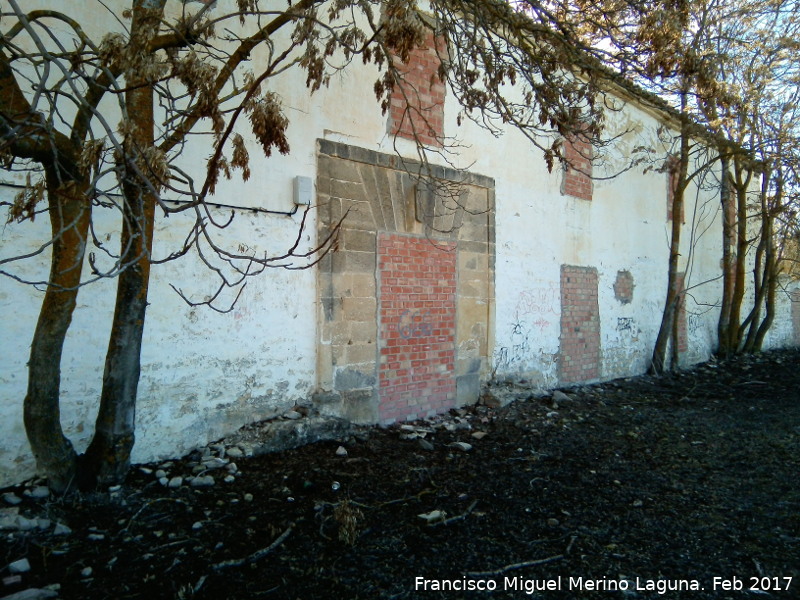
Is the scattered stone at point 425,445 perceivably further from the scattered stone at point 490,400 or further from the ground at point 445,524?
the scattered stone at point 490,400

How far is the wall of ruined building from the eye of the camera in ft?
11.9

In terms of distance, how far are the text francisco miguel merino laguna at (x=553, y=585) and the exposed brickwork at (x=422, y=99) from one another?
4.18 metres

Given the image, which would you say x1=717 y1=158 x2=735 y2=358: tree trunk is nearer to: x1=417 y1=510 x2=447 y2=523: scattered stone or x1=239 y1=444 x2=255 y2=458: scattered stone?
x1=417 y1=510 x2=447 y2=523: scattered stone

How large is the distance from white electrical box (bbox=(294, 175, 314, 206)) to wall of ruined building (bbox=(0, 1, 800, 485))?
0.07 m

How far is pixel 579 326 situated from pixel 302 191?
4806 millimetres

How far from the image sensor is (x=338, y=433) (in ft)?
15.3

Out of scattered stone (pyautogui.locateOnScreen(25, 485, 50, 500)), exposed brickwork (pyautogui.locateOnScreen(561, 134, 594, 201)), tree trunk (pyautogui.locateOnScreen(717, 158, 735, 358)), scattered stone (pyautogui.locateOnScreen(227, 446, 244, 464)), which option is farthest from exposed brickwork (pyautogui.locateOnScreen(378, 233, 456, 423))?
tree trunk (pyautogui.locateOnScreen(717, 158, 735, 358))

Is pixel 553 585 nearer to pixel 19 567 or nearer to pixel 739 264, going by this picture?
pixel 19 567

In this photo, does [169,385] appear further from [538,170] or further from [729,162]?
[729,162]

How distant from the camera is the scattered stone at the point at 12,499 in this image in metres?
3.14

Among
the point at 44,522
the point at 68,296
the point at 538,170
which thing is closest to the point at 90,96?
the point at 68,296

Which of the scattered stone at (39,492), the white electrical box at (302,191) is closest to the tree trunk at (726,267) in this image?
the white electrical box at (302,191)

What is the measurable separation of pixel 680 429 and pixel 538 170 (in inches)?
141

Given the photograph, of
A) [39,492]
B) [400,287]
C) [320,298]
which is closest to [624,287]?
[400,287]
